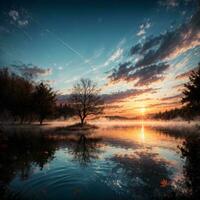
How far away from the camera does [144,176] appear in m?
9.93

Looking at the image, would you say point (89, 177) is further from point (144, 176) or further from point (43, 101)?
point (43, 101)

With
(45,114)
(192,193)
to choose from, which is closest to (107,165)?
→ (192,193)

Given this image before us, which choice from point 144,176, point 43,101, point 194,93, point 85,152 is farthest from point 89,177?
point 43,101

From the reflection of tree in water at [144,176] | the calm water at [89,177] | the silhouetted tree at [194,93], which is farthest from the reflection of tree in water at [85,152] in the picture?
the silhouetted tree at [194,93]

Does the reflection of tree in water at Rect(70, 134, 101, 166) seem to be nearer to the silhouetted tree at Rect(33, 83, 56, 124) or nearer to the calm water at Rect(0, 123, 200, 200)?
the calm water at Rect(0, 123, 200, 200)

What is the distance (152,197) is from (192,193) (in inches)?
60.5

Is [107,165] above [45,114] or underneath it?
underneath

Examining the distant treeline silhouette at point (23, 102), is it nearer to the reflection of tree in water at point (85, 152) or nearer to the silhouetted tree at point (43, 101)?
the silhouetted tree at point (43, 101)

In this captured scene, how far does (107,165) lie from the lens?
41.0ft

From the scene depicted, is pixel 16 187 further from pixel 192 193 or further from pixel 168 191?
pixel 192 193

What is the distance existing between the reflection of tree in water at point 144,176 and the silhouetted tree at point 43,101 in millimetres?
50986

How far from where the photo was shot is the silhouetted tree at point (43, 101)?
61.7 meters

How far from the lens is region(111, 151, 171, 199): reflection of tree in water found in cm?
779

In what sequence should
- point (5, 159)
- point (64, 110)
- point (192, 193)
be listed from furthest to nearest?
point (64, 110), point (5, 159), point (192, 193)
